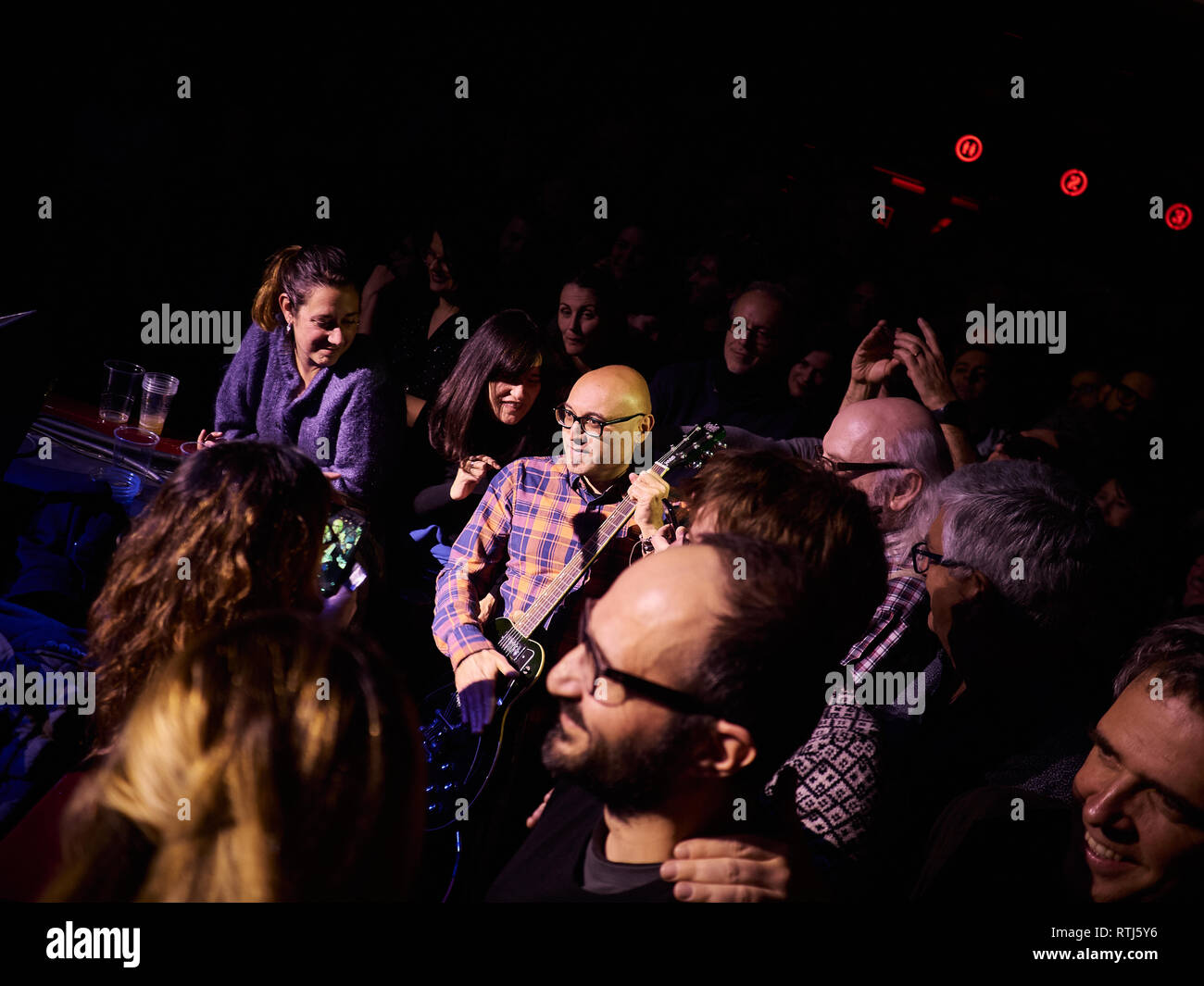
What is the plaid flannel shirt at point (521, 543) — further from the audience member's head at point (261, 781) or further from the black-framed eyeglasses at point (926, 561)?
the audience member's head at point (261, 781)

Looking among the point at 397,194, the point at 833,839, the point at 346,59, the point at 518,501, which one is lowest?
the point at 833,839

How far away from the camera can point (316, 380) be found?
10.2 feet

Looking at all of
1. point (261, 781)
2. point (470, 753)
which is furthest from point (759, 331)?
point (261, 781)

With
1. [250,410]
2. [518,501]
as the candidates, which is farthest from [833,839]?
[250,410]

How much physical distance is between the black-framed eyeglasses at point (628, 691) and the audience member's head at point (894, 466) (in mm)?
1540

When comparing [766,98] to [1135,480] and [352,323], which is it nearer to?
[1135,480]

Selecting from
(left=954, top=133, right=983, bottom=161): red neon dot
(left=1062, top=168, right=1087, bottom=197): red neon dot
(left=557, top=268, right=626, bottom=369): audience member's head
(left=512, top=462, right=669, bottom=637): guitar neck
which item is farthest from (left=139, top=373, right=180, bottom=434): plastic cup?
(left=1062, top=168, right=1087, bottom=197): red neon dot

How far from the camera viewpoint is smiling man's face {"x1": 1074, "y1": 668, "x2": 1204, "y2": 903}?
157cm

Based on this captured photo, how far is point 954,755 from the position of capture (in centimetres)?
206

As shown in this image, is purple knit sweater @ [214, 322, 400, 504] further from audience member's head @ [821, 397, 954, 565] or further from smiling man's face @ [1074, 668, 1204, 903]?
Answer: smiling man's face @ [1074, 668, 1204, 903]

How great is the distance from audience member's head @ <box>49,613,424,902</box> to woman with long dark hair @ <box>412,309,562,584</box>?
2012mm

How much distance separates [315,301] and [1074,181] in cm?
549

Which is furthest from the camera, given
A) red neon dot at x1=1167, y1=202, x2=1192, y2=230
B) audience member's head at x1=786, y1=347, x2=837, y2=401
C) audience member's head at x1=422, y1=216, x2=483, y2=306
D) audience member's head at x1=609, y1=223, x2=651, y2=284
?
red neon dot at x1=1167, y1=202, x2=1192, y2=230

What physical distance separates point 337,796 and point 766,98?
17.0 ft
